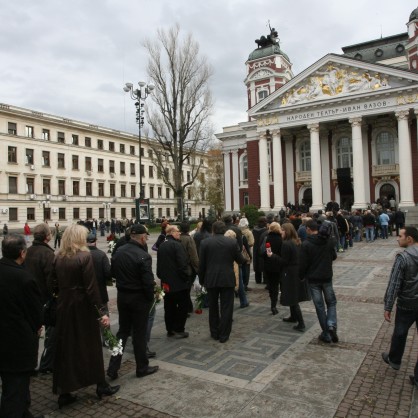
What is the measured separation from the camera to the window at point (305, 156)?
37625 mm

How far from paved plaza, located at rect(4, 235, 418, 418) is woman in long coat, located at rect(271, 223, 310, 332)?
31 centimetres

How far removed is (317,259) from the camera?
18.6 feet

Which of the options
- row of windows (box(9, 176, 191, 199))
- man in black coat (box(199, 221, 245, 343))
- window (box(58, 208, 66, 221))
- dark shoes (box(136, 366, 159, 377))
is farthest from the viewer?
window (box(58, 208, 66, 221))

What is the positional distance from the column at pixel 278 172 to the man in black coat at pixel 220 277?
1169 inches

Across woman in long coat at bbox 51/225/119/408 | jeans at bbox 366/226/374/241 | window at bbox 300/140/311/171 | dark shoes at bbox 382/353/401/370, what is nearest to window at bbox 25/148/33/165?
window at bbox 300/140/311/171

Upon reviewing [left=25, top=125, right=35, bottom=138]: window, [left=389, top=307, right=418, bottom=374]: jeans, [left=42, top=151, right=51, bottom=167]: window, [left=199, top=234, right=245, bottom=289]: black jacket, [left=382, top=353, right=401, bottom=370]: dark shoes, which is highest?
[left=25, top=125, right=35, bottom=138]: window

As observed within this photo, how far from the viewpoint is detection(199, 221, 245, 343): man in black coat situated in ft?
19.5

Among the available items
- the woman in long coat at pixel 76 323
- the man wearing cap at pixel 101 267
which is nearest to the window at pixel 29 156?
the man wearing cap at pixel 101 267

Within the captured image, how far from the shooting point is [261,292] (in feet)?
30.9

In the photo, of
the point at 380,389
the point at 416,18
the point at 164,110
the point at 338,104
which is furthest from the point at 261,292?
the point at 416,18

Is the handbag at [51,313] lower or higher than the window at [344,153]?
lower

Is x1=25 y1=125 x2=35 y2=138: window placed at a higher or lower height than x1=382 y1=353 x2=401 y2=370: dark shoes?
higher

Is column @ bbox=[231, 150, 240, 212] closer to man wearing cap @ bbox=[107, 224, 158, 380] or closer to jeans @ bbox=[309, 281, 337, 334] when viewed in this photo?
jeans @ bbox=[309, 281, 337, 334]

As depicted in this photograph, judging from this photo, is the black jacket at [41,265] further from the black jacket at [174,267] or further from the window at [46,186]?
the window at [46,186]
